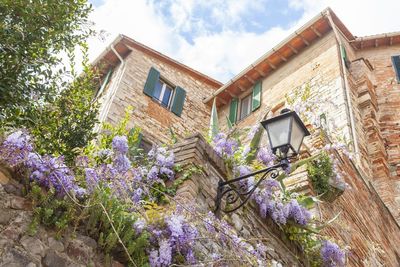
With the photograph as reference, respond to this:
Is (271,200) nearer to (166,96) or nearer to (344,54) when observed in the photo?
(344,54)

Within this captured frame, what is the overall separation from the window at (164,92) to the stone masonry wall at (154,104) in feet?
0.49

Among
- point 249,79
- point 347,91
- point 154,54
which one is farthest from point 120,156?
point 249,79

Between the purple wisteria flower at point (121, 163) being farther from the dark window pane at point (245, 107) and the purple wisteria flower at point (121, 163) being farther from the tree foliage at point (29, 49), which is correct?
the dark window pane at point (245, 107)

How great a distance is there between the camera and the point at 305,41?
1327 cm

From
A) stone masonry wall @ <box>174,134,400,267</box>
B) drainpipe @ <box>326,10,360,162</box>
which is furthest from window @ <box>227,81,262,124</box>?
stone masonry wall @ <box>174,134,400,267</box>

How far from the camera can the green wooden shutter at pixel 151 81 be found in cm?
1268

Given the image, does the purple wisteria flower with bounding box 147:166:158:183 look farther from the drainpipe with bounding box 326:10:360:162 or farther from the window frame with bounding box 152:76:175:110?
the window frame with bounding box 152:76:175:110

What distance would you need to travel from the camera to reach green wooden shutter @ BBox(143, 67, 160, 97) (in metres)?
12.7

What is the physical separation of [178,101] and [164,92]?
20.5 inches

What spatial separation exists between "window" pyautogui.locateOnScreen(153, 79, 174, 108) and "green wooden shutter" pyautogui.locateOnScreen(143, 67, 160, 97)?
0.68ft

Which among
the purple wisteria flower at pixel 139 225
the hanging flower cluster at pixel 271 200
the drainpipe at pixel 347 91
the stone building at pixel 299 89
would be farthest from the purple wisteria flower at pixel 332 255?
the drainpipe at pixel 347 91

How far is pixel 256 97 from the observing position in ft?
45.6

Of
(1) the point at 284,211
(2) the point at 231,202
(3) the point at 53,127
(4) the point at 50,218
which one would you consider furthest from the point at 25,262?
(1) the point at 284,211

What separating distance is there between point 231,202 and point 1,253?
2412 millimetres
